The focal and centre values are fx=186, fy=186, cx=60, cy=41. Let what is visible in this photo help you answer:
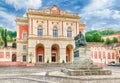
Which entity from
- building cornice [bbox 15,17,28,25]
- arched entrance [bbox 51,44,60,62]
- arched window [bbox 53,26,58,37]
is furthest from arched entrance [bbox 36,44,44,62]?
building cornice [bbox 15,17,28,25]

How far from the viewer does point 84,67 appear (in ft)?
36.8

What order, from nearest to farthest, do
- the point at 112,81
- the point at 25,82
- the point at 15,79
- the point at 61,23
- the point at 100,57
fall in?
the point at 112,81 < the point at 25,82 < the point at 15,79 < the point at 61,23 < the point at 100,57

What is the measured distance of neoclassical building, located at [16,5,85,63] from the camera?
37625mm

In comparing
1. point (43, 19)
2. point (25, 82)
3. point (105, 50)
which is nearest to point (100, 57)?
point (105, 50)

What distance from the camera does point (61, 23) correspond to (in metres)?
40.1

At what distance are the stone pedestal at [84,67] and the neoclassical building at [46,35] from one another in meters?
25.7

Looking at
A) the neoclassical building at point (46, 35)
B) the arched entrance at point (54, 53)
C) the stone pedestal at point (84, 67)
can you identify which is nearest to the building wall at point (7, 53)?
the neoclassical building at point (46, 35)

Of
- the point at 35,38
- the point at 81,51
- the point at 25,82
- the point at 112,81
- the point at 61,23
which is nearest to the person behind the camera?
the point at 112,81

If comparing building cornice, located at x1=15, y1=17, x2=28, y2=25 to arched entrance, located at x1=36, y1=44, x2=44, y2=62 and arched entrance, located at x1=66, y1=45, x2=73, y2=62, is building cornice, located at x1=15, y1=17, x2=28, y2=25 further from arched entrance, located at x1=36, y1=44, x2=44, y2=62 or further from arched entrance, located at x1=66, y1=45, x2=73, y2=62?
arched entrance, located at x1=66, y1=45, x2=73, y2=62

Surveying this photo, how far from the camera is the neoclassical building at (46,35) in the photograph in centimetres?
3762

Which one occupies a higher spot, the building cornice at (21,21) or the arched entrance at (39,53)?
the building cornice at (21,21)

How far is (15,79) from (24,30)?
29921 millimetres

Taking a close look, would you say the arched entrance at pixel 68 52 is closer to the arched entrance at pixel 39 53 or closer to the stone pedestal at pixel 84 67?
the arched entrance at pixel 39 53

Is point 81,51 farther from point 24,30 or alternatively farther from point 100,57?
point 100,57
